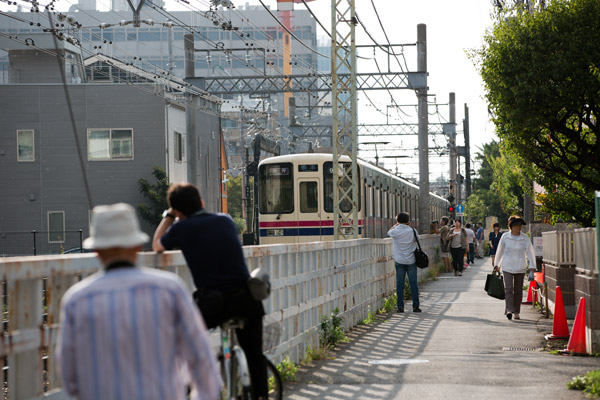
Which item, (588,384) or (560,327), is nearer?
(588,384)

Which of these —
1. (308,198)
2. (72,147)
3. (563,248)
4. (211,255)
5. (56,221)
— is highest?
(72,147)

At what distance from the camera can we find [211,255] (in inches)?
225

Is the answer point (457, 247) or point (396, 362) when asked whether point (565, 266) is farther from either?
point (457, 247)

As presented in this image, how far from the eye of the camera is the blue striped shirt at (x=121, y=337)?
3.45 m

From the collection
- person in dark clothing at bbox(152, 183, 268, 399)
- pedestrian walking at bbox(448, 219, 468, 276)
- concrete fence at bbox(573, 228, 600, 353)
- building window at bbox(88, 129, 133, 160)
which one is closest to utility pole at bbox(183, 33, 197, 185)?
pedestrian walking at bbox(448, 219, 468, 276)

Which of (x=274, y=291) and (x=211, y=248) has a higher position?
(x=211, y=248)

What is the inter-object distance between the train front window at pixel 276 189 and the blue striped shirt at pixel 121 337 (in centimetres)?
2078

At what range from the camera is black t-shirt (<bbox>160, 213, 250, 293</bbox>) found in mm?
5672

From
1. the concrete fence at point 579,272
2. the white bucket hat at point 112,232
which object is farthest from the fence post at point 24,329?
the concrete fence at point 579,272

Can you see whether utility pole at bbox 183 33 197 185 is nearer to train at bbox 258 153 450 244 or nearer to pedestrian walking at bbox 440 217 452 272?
train at bbox 258 153 450 244

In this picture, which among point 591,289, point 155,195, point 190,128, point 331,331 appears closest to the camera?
point 591,289

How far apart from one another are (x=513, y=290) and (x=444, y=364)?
538cm

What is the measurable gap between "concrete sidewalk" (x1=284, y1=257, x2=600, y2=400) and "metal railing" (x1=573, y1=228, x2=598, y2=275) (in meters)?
0.96

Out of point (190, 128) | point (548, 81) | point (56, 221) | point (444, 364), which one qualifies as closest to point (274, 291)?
point (444, 364)
